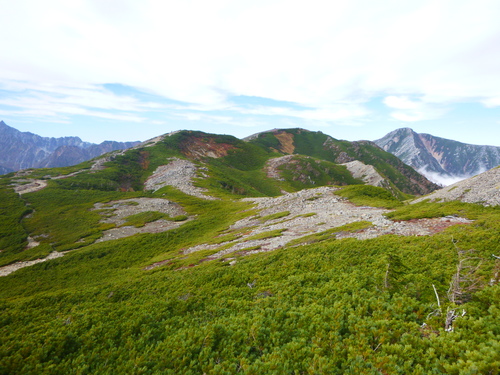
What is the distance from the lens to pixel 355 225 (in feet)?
104

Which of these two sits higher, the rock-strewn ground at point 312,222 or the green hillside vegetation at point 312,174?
the green hillside vegetation at point 312,174

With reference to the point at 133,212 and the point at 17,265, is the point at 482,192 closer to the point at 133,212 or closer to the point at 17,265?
the point at 17,265

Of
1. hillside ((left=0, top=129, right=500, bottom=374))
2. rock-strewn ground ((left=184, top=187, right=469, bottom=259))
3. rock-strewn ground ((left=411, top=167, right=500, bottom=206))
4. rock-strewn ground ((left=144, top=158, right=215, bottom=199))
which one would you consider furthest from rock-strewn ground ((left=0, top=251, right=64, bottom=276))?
rock-strewn ground ((left=411, top=167, right=500, bottom=206))

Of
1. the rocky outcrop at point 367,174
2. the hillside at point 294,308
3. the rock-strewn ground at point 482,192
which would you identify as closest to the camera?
the hillside at point 294,308

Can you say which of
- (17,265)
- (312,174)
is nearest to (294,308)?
(17,265)

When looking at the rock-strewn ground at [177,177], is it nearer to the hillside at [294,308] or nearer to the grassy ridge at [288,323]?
the hillside at [294,308]

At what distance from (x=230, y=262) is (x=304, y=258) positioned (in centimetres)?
1012

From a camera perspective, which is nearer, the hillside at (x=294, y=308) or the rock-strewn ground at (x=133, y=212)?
the hillside at (x=294, y=308)

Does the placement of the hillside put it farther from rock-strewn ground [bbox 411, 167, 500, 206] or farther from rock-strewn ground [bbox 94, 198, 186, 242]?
rock-strewn ground [bbox 94, 198, 186, 242]

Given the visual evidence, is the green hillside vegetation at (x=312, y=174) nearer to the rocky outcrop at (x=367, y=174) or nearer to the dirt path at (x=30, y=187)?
the rocky outcrop at (x=367, y=174)

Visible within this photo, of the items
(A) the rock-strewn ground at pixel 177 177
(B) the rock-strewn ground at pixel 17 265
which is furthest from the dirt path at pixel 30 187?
(B) the rock-strewn ground at pixel 17 265

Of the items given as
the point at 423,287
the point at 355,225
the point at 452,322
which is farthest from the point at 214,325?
the point at 355,225

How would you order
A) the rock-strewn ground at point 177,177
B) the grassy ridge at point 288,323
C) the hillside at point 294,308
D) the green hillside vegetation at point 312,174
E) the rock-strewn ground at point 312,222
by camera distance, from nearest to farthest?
the grassy ridge at point 288,323 < the hillside at point 294,308 < the rock-strewn ground at point 312,222 < the rock-strewn ground at point 177,177 < the green hillside vegetation at point 312,174

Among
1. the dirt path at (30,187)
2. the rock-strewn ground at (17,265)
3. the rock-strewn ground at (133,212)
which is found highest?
the dirt path at (30,187)
